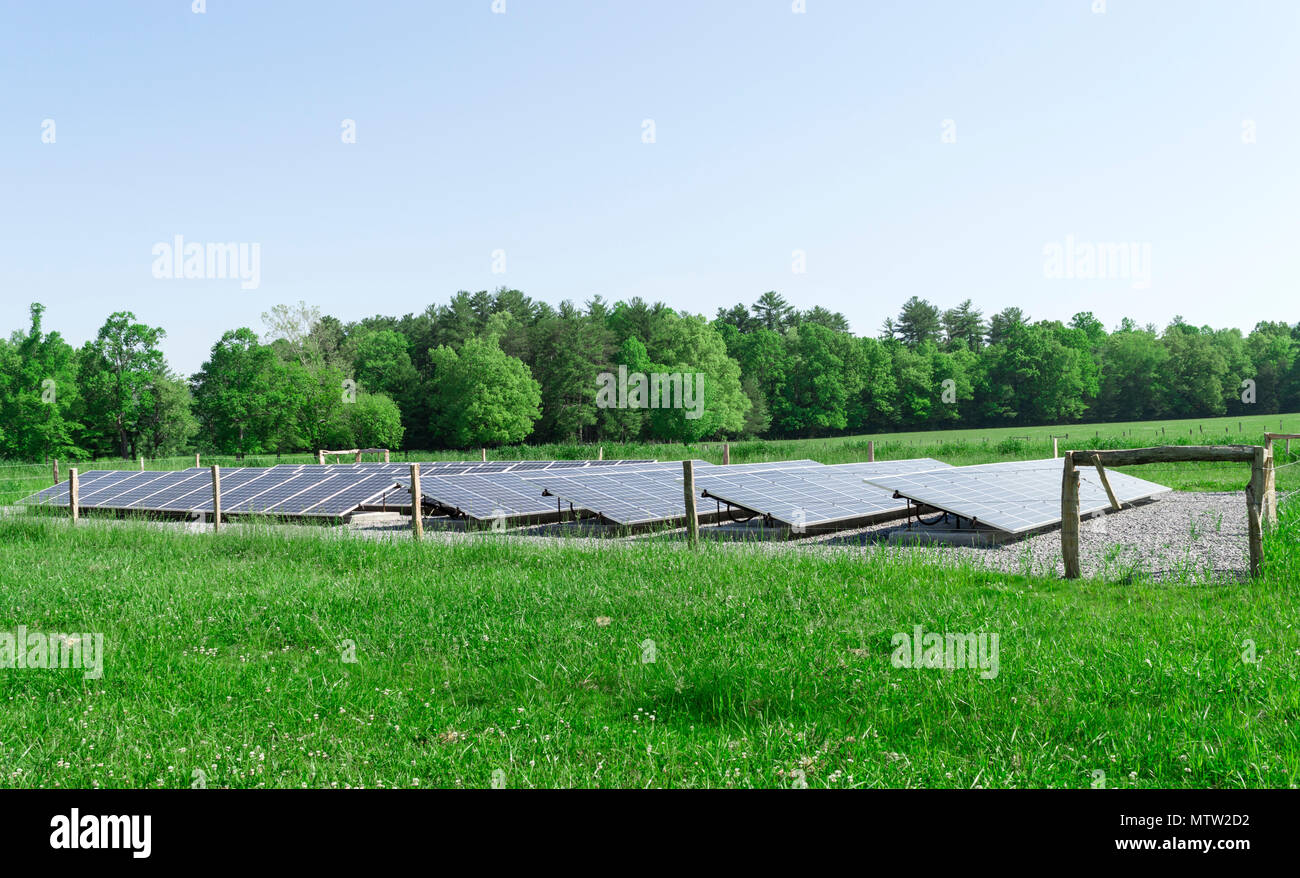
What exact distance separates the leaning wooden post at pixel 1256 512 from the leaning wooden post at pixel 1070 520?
68.5 inches

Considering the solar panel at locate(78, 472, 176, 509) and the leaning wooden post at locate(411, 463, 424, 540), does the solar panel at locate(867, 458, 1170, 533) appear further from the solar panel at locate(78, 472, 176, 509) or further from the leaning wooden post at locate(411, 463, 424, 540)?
the solar panel at locate(78, 472, 176, 509)

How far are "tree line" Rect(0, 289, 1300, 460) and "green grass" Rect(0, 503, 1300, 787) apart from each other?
40.4 m

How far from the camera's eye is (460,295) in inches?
3607

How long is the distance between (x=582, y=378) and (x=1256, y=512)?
242ft

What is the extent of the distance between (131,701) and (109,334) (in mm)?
67782

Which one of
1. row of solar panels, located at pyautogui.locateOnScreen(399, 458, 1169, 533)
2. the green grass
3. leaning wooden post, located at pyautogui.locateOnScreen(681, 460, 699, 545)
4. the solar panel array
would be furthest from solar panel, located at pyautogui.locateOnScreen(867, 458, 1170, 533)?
the green grass

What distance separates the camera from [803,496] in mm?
18719

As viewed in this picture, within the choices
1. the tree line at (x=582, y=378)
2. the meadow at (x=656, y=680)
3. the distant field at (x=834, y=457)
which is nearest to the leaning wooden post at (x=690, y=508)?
the meadow at (x=656, y=680)

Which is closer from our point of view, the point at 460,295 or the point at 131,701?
the point at 131,701

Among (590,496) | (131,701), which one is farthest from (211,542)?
(131,701)

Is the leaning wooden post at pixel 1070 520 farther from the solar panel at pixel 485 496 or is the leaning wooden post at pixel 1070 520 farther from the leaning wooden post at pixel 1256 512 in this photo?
the solar panel at pixel 485 496

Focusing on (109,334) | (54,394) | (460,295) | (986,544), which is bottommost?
(986,544)

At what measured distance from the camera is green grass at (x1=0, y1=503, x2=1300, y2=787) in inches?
180
